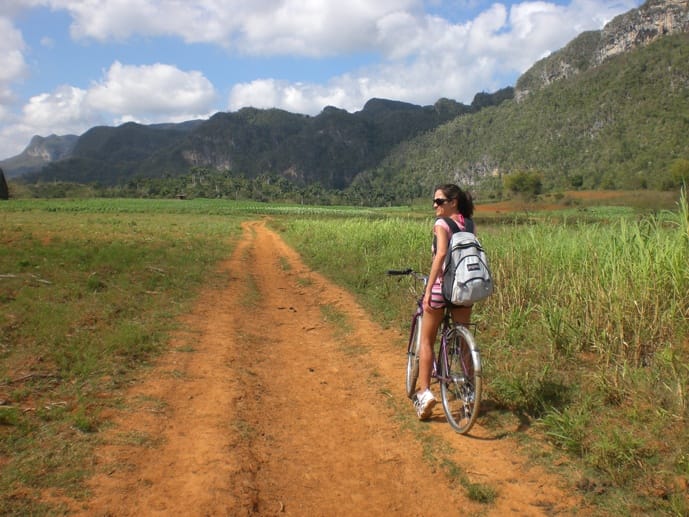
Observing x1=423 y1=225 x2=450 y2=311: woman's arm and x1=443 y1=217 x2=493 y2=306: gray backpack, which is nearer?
x1=443 y1=217 x2=493 y2=306: gray backpack

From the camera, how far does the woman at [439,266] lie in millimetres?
3600

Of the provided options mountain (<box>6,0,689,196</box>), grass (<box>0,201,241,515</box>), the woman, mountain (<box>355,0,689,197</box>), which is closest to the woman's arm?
the woman

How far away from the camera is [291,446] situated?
11.5 feet

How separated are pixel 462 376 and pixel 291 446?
4.76 feet

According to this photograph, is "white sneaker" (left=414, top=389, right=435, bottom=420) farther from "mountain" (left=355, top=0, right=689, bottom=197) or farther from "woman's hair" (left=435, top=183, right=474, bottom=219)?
"mountain" (left=355, top=0, right=689, bottom=197)

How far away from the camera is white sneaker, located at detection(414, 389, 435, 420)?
3770 millimetres

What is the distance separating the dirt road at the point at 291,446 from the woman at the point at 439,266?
33 centimetres

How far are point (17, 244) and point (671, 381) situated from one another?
15025mm

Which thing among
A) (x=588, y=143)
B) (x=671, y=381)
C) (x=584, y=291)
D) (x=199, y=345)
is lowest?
(x=199, y=345)

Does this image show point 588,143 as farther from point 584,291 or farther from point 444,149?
point 584,291

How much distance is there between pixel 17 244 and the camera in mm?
12898

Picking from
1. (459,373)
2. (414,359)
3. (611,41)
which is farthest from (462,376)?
(611,41)

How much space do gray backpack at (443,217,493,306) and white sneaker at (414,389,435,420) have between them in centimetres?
84

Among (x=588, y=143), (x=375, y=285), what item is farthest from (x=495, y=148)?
(x=375, y=285)
